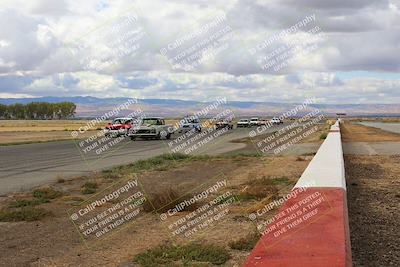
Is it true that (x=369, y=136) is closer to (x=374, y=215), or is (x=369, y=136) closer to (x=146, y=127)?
(x=146, y=127)

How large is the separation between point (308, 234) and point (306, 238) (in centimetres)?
14

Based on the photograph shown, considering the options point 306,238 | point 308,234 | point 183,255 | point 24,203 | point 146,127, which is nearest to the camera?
point 306,238

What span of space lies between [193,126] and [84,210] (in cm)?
4584

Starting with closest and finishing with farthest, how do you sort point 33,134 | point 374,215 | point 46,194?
point 374,215
point 46,194
point 33,134

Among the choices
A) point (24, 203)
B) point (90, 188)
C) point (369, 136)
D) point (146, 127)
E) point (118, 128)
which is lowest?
point (369, 136)

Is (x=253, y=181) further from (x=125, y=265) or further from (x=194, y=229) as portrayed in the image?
(x=125, y=265)

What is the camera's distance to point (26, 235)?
24.8ft

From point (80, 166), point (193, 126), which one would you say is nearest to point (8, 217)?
point (80, 166)

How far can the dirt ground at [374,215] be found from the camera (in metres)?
5.93

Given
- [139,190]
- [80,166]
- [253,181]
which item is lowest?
[253,181]

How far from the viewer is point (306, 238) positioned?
12.9 feet

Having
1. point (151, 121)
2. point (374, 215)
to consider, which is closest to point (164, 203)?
point (374, 215)

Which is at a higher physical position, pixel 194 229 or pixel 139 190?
pixel 139 190

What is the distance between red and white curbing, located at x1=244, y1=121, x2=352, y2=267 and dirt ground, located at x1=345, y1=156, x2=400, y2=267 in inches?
28.6
